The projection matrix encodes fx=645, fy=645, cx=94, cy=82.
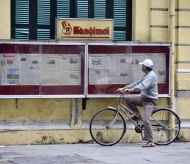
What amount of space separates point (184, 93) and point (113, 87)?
166 centimetres

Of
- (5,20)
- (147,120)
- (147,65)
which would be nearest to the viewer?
(147,65)

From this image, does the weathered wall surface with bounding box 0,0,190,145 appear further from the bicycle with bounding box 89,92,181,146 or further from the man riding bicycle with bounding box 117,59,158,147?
the man riding bicycle with bounding box 117,59,158,147

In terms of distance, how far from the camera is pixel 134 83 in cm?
1323

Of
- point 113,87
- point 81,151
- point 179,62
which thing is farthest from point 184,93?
point 81,151

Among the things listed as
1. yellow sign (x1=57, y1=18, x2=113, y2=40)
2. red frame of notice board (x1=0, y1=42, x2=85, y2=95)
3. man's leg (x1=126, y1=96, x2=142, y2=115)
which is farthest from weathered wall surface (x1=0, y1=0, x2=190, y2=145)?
yellow sign (x1=57, y1=18, x2=113, y2=40)

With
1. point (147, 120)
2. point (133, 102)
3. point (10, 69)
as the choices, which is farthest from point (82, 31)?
point (147, 120)

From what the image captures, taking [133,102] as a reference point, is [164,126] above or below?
below

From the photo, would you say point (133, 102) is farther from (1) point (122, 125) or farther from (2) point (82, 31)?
(2) point (82, 31)

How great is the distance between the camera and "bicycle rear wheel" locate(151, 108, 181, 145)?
13648 millimetres

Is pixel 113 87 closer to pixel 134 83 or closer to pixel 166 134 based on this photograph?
pixel 134 83

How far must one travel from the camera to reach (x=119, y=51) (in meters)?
13.5

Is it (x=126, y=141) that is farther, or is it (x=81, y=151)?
(x=126, y=141)

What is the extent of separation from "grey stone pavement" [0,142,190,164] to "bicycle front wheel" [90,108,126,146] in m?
0.19

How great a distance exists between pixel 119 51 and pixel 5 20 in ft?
8.04
